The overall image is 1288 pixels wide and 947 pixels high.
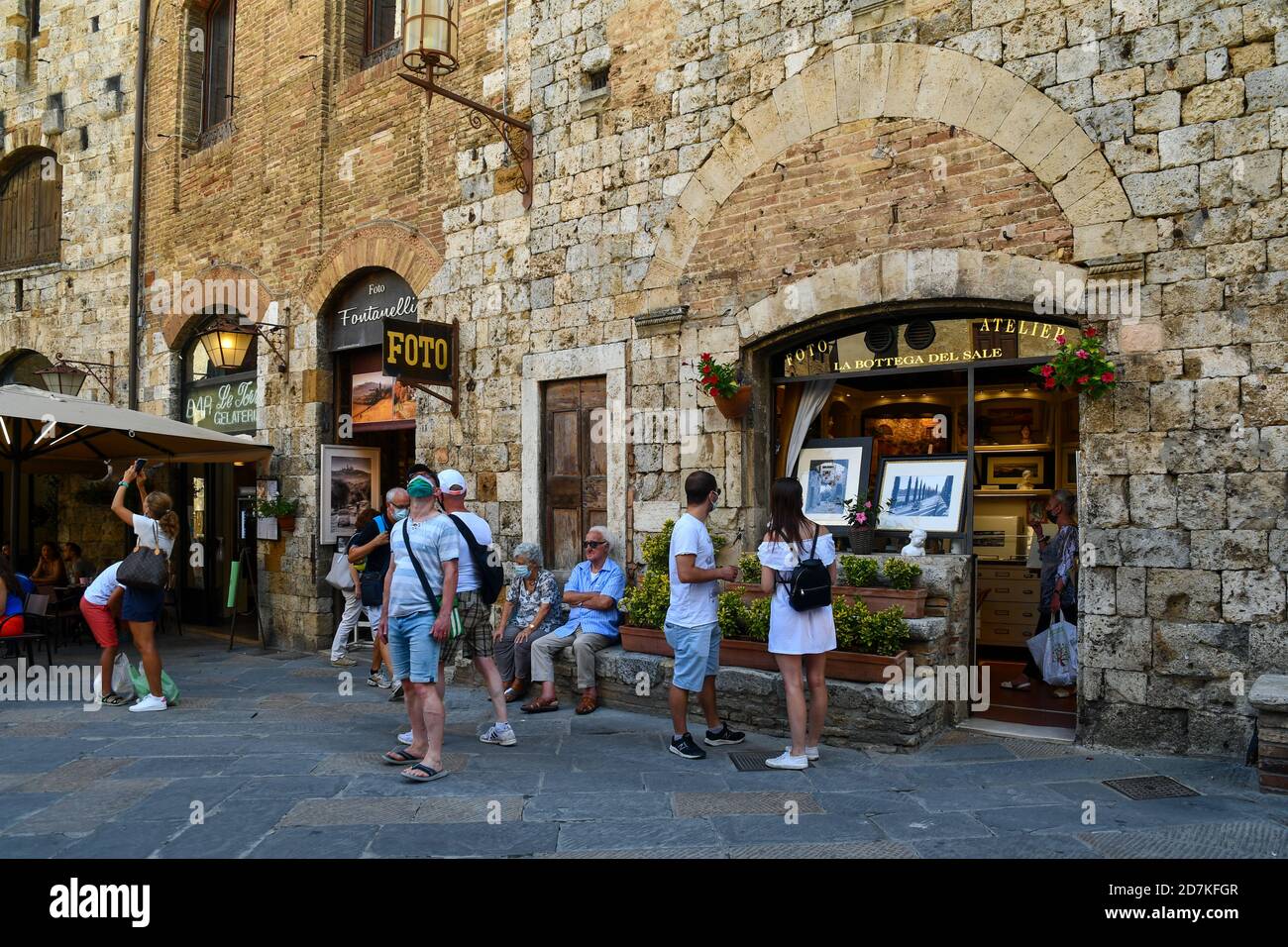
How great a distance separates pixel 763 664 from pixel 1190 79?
14.8ft

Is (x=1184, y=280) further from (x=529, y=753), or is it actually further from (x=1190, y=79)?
(x=529, y=753)

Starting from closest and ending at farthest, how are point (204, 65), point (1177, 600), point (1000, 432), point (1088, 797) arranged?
1. point (1088, 797)
2. point (1177, 600)
3. point (1000, 432)
4. point (204, 65)

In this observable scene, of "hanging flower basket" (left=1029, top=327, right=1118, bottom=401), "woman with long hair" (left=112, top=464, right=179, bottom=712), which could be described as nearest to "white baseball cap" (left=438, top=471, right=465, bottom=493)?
"woman with long hair" (left=112, top=464, right=179, bottom=712)

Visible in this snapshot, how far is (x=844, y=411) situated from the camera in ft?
25.5

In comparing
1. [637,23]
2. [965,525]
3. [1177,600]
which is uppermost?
[637,23]

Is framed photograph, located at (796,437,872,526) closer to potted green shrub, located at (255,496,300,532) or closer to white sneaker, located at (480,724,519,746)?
white sneaker, located at (480,724,519,746)

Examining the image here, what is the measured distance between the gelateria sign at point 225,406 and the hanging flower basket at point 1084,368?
31.5 feet

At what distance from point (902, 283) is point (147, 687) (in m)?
6.57

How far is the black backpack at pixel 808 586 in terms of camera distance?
5.53m

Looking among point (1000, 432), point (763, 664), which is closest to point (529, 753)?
point (763, 664)

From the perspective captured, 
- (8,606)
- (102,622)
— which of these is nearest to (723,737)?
(102,622)

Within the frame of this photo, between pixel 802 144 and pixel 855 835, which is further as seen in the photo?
pixel 802 144

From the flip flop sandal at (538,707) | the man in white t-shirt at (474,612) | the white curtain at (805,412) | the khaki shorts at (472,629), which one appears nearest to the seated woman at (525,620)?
the flip flop sandal at (538,707)

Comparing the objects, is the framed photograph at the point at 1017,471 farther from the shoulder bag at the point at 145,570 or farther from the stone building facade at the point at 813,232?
the shoulder bag at the point at 145,570
